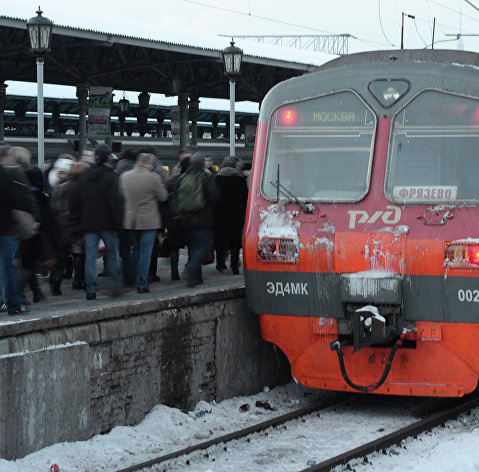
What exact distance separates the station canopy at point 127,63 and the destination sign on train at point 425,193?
50.3 feet

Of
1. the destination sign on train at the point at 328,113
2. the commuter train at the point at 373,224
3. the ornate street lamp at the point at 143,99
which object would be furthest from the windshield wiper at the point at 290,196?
the ornate street lamp at the point at 143,99

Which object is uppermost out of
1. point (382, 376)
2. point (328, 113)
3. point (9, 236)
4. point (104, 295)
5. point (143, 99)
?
point (143, 99)

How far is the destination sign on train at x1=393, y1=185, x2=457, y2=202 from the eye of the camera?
26.1ft

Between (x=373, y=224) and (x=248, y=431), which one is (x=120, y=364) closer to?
(x=248, y=431)

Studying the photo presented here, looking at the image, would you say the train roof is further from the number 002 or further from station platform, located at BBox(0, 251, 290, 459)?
station platform, located at BBox(0, 251, 290, 459)

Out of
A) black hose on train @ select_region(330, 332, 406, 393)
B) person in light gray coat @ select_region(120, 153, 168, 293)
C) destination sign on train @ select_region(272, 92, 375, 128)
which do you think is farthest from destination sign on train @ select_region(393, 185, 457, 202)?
person in light gray coat @ select_region(120, 153, 168, 293)

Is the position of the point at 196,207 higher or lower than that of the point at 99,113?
lower

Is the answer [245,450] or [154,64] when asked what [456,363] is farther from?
[154,64]

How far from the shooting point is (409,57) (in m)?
8.67

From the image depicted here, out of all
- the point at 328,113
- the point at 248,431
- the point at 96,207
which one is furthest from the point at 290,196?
the point at 248,431

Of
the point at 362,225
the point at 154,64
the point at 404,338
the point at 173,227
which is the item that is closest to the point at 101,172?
the point at 173,227

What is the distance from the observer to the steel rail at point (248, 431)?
268 inches

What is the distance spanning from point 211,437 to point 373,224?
215 centimetres

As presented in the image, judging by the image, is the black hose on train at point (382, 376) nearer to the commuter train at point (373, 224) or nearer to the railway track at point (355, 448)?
the commuter train at point (373, 224)
